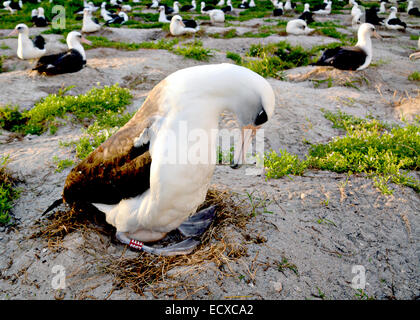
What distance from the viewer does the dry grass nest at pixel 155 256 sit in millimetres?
2340

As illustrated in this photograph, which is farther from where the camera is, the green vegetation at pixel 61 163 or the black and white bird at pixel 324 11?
the black and white bird at pixel 324 11

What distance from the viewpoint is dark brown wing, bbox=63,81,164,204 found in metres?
2.32

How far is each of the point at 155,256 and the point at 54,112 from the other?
3549 mm

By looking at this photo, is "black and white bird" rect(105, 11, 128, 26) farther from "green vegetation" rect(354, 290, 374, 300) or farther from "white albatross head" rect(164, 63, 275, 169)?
"green vegetation" rect(354, 290, 374, 300)

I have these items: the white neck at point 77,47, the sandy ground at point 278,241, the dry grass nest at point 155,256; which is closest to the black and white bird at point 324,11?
the white neck at point 77,47

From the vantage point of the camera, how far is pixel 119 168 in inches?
95.5

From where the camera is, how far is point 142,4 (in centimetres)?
2228

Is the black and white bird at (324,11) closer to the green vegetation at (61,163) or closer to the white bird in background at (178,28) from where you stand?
the white bird in background at (178,28)

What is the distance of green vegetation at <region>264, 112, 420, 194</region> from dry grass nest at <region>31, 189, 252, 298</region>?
95cm

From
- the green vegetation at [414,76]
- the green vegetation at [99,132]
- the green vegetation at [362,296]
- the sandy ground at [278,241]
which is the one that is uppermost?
the green vegetation at [414,76]

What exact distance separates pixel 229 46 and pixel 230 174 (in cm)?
768

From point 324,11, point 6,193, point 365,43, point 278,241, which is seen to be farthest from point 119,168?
point 324,11

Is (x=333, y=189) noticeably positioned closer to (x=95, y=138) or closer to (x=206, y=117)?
(x=206, y=117)

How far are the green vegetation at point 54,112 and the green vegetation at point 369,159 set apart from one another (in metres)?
Answer: 2.90
